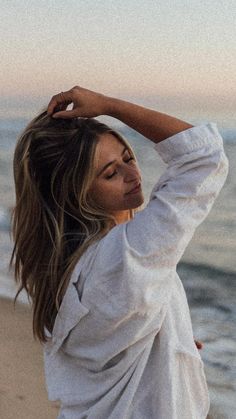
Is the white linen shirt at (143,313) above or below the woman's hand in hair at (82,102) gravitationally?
below

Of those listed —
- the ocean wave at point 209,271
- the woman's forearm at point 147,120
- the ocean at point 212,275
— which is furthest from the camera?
the ocean wave at point 209,271

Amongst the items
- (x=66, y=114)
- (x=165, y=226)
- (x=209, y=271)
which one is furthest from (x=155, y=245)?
(x=209, y=271)

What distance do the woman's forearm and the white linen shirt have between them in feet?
0.09

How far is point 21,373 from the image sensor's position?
4.12 metres

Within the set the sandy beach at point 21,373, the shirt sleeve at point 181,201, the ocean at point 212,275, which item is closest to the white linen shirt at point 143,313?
the shirt sleeve at point 181,201

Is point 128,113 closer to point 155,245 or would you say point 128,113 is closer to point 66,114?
point 66,114

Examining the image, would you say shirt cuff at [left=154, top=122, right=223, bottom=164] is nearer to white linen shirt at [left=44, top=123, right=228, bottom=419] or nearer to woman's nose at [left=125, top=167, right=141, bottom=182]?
white linen shirt at [left=44, top=123, right=228, bottom=419]

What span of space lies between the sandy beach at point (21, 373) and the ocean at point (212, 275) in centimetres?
59

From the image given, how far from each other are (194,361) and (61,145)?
21.6 inches

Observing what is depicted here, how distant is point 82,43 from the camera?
49.2ft

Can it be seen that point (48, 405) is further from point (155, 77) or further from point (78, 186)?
point (155, 77)

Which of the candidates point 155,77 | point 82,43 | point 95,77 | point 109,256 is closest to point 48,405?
point 109,256

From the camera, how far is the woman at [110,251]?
5.31 ft

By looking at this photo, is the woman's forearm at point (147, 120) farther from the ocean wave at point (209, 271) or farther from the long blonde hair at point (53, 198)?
the ocean wave at point (209, 271)
